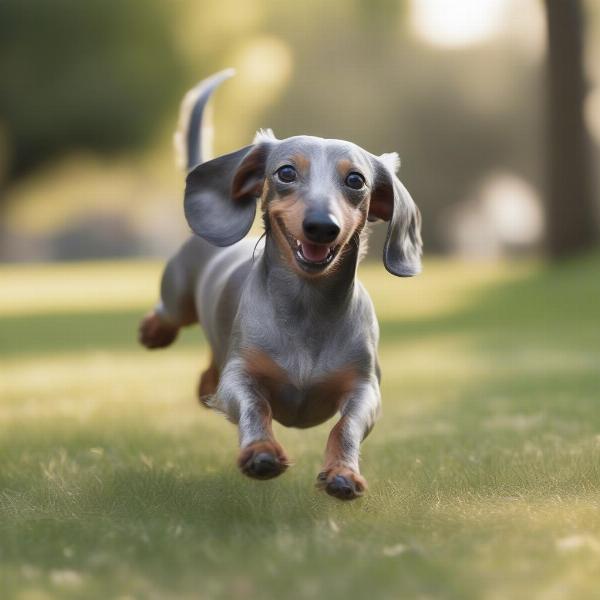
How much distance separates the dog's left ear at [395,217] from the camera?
431 centimetres

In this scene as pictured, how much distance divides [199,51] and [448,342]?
17724 mm

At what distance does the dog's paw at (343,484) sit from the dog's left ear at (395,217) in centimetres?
97

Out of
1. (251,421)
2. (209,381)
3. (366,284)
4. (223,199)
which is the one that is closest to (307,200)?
(223,199)

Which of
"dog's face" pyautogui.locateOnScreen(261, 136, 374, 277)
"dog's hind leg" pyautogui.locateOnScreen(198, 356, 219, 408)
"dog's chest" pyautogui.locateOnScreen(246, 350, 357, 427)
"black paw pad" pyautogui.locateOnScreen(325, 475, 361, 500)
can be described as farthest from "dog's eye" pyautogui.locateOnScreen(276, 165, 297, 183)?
"dog's hind leg" pyautogui.locateOnScreen(198, 356, 219, 408)

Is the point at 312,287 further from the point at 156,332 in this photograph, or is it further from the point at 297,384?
the point at 156,332

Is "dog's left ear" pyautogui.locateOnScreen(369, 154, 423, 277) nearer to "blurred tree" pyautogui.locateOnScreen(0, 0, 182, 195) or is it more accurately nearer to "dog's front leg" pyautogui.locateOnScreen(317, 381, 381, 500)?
"dog's front leg" pyautogui.locateOnScreen(317, 381, 381, 500)

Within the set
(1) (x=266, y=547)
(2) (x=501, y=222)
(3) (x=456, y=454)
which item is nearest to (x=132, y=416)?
(3) (x=456, y=454)

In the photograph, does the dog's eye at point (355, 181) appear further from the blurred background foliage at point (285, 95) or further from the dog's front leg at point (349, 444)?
the blurred background foliage at point (285, 95)

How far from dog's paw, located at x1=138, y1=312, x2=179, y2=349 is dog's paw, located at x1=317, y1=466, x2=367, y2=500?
8.00 feet

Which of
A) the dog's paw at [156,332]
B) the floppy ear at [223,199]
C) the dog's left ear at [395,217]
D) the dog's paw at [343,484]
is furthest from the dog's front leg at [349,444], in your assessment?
the dog's paw at [156,332]

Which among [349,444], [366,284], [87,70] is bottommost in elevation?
[366,284]

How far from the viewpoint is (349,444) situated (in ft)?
12.8

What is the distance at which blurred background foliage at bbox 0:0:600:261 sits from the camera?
27.6 m

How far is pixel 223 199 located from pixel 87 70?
25.3 metres
